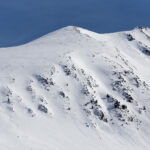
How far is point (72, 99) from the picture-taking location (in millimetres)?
47062

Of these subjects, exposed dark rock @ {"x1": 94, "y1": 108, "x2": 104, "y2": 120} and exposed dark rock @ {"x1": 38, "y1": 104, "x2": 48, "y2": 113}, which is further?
exposed dark rock @ {"x1": 94, "y1": 108, "x2": 104, "y2": 120}

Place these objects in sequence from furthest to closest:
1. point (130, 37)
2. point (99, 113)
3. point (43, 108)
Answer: point (130, 37)
point (99, 113)
point (43, 108)

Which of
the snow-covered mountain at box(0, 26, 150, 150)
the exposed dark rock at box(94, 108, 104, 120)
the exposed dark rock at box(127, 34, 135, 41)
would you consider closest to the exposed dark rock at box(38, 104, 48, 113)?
the snow-covered mountain at box(0, 26, 150, 150)

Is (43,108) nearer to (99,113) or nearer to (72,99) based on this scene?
(72,99)

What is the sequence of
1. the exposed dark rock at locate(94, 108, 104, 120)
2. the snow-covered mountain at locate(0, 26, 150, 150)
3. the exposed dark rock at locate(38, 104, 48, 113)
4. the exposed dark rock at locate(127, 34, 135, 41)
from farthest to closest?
1. the exposed dark rock at locate(127, 34, 135, 41)
2. the exposed dark rock at locate(94, 108, 104, 120)
3. the exposed dark rock at locate(38, 104, 48, 113)
4. the snow-covered mountain at locate(0, 26, 150, 150)

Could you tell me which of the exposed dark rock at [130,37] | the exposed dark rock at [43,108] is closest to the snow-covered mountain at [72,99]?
the exposed dark rock at [43,108]

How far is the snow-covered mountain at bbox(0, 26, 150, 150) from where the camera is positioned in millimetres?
38938

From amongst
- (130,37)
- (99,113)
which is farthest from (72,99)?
(130,37)

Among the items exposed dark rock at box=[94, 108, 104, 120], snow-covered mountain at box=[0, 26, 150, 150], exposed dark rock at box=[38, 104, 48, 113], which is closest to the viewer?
snow-covered mountain at box=[0, 26, 150, 150]

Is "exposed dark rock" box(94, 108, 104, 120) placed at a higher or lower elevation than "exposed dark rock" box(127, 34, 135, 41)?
lower

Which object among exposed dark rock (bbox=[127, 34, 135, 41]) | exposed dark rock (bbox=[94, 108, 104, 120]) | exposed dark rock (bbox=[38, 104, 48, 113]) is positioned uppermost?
exposed dark rock (bbox=[127, 34, 135, 41])

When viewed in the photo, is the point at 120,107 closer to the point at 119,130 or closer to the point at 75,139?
the point at 119,130

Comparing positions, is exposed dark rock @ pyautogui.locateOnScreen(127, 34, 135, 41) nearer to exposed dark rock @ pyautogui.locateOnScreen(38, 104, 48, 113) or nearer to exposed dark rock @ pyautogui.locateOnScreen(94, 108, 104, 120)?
exposed dark rock @ pyautogui.locateOnScreen(94, 108, 104, 120)

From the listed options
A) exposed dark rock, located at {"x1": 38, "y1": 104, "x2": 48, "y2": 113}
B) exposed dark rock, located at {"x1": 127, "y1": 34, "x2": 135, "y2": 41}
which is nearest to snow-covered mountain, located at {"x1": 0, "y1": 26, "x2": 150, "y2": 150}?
exposed dark rock, located at {"x1": 38, "y1": 104, "x2": 48, "y2": 113}
